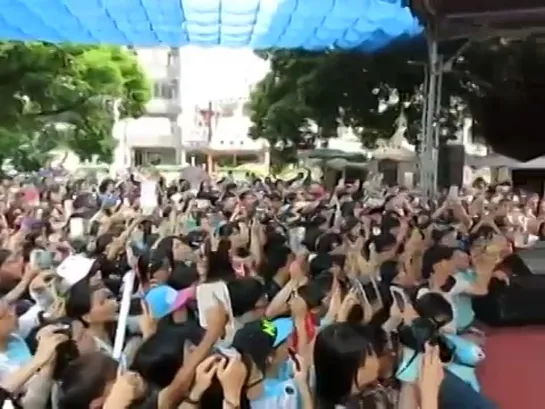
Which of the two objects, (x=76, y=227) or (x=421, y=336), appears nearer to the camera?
(x=421, y=336)

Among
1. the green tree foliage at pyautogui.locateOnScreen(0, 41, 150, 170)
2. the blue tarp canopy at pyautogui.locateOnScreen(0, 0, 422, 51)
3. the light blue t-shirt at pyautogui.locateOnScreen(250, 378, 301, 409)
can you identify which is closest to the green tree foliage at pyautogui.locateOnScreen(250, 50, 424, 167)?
the green tree foliage at pyautogui.locateOnScreen(0, 41, 150, 170)

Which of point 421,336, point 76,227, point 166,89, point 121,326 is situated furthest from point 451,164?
point 166,89

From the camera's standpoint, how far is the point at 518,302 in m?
9.38

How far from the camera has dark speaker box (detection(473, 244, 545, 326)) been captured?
9.14 metres

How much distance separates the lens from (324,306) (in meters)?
5.17

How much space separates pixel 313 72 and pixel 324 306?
18956 mm

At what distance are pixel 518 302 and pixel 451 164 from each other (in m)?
9.24

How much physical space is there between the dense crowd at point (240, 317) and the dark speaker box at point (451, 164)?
8.90 m

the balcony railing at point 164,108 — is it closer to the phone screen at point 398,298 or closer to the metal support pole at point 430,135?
the metal support pole at point 430,135

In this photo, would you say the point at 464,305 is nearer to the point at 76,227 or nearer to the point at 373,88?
the point at 76,227

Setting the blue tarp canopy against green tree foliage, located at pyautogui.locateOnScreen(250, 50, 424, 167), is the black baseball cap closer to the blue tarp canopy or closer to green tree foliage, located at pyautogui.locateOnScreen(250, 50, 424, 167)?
the blue tarp canopy

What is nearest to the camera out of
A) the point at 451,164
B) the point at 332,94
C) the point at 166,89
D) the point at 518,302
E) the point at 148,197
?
the point at 148,197

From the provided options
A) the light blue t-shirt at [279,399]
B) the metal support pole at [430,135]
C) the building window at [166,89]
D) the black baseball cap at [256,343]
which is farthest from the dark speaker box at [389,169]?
the building window at [166,89]

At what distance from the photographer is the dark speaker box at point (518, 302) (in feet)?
30.0
